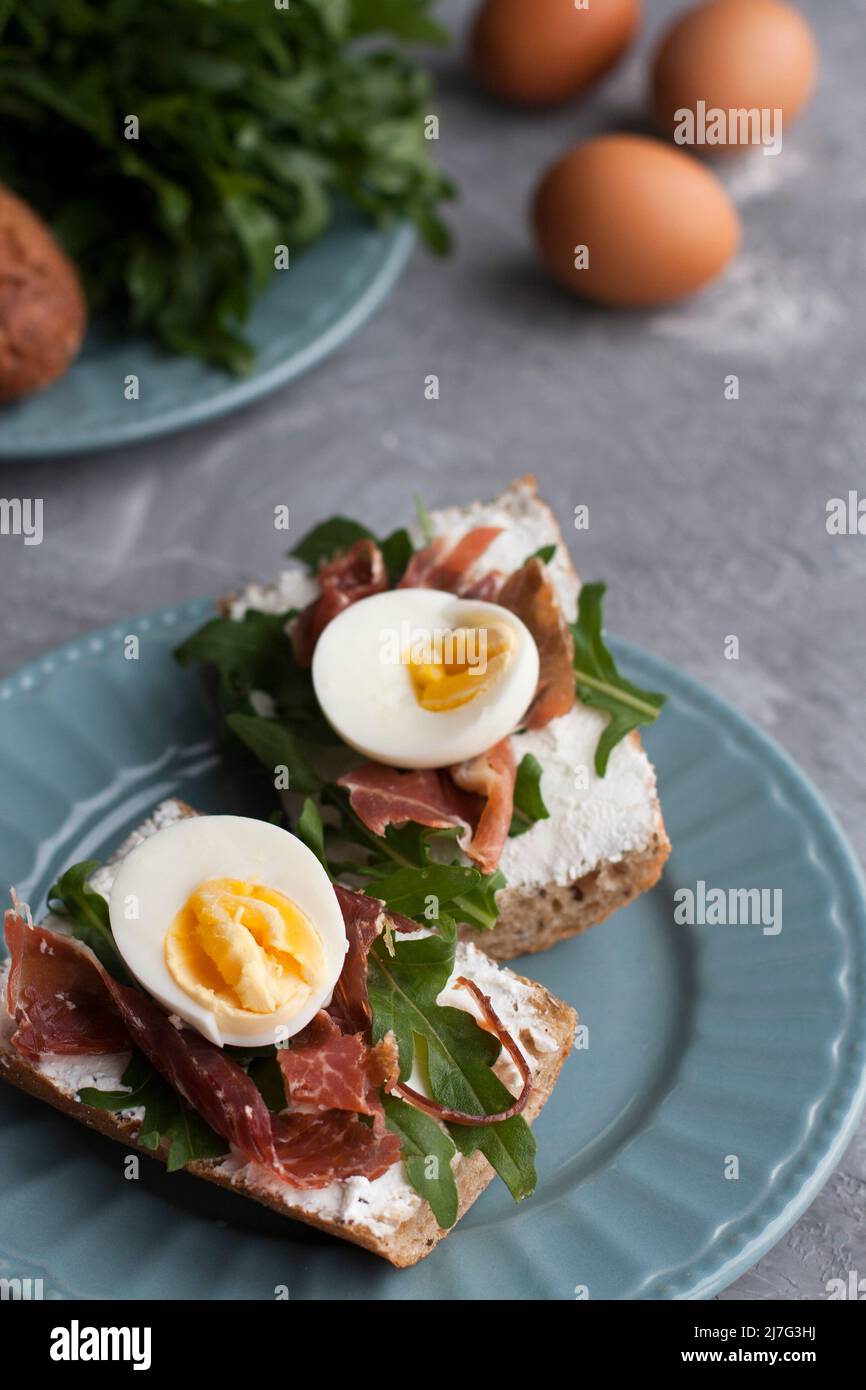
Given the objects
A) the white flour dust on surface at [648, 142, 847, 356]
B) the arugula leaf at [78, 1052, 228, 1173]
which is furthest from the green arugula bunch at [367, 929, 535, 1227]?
the white flour dust on surface at [648, 142, 847, 356]

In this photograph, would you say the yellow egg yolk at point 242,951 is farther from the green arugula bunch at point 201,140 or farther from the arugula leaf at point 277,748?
the green arugula bunch at point 201,140

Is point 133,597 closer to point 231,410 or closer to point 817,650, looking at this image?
point 231,410

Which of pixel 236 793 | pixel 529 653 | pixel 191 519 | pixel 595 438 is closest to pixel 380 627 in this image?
pixel 529 653

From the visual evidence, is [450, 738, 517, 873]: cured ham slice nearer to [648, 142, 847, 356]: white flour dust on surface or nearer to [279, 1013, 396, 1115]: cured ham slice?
[279, 1013, 396, 1115]: cured ham slice

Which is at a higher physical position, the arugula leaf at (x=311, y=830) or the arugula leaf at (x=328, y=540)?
the arugula leaf at (x=328, y=540)

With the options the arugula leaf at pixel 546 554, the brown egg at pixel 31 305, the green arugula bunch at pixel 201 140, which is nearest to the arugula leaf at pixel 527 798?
the arugula leaf at pixel 546 554

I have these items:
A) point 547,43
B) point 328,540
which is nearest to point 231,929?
point 328,540

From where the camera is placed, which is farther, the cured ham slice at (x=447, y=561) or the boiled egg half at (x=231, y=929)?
the cured ham slice at (x=447, y=561)
